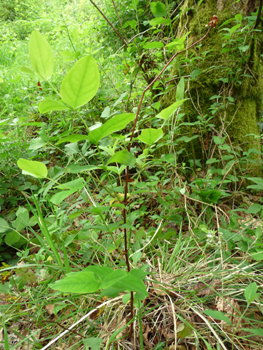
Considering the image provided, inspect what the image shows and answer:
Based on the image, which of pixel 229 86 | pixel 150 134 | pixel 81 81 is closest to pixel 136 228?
pixel 150 134

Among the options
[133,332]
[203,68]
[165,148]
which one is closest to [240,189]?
[165,148]

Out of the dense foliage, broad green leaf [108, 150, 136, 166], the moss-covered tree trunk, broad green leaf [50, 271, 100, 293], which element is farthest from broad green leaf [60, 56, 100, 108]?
the moss-covered tree trunk

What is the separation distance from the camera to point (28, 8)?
785 centimetres

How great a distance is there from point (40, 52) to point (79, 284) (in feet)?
1.25

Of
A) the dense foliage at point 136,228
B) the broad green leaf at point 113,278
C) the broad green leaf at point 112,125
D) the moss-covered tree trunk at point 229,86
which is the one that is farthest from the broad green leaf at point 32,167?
the moss-covered tree trunk at point 229,86

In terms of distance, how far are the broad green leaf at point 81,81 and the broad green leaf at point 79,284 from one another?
28cm

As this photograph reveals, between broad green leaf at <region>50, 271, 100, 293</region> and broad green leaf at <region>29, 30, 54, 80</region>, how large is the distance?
35 centimetres

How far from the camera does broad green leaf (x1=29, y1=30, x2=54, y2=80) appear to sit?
13.8 inches

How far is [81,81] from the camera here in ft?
1.07

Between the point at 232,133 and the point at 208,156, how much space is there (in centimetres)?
23

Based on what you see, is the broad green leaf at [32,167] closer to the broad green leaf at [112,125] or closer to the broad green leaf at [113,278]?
the broad green leaf at [112,125]

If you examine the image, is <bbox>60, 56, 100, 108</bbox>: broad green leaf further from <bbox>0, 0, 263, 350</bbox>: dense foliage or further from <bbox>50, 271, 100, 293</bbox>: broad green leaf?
<bbox>50, 271, 100, 293</bbox>: broad green leaf

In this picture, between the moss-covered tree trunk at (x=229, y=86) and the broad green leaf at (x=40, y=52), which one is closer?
the broad green leaf at (x=40, y=52)

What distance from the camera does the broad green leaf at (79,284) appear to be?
326mm
